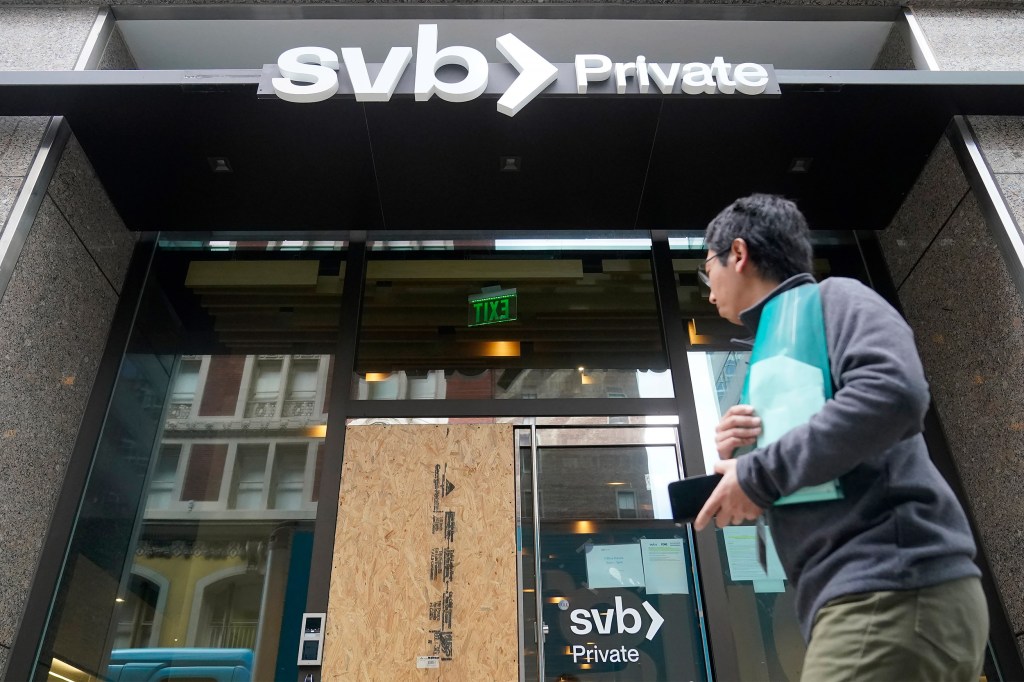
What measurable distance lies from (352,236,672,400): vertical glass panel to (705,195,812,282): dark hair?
294cm

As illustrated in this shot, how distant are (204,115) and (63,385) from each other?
166 centimetres

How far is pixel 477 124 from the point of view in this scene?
14.6 feet

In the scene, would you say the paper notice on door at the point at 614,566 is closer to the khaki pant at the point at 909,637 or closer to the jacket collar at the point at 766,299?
the jacket collar at the point at 766,299

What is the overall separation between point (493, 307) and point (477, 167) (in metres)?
0.96

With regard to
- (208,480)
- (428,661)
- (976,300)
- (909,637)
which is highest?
(976,300)

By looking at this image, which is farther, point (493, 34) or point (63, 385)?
point (493, 34)

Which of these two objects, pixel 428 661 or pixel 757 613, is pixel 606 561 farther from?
pixel 428 661

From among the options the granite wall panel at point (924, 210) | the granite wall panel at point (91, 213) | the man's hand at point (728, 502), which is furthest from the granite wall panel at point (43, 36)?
the granite wall panel at point (924, 210)

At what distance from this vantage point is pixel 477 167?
188 inches

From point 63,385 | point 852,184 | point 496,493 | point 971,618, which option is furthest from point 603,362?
point 971,618

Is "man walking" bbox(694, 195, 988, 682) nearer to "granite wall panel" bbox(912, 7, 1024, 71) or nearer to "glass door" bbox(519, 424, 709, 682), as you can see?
"glass door" bbox(519, 424, 709, 682)

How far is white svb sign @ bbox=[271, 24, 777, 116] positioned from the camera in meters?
4.15

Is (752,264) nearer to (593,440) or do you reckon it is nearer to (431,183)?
(593,440)

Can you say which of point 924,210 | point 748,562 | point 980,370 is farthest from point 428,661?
point 924,210
